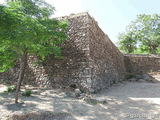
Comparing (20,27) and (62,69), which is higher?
(20,27)

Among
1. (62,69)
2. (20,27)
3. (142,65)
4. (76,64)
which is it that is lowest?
(142,65)

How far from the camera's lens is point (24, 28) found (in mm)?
3750

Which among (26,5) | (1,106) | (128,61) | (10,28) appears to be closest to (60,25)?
(26,5)

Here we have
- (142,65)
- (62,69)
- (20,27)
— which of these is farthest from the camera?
(142,65)

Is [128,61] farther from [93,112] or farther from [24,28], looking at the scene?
[24,28]

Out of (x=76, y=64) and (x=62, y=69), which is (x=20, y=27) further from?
(x=62, y=69)

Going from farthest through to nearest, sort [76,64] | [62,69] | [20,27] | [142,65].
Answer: [142,65], [62,69], [76,64], [20,27]

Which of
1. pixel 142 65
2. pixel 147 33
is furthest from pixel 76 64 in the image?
pixel 147 33

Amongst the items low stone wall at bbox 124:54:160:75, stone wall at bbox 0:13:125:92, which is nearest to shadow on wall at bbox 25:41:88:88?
stone wall at bbox 0:13:125:92

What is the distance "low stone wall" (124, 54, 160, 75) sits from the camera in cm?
1464

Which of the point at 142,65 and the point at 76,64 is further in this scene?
the point at 142,65

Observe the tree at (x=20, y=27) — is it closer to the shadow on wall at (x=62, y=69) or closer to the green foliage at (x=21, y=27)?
the green foliage at (x=21, y=27)

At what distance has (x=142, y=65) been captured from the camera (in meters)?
14.9

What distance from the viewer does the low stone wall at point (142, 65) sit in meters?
14.6
